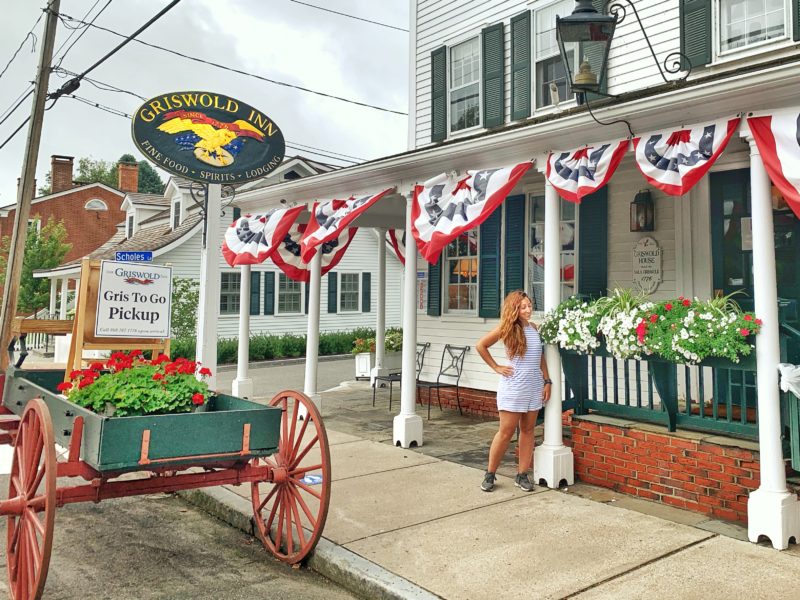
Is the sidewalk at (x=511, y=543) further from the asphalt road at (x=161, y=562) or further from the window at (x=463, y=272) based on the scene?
the window at (x=463, y=272)

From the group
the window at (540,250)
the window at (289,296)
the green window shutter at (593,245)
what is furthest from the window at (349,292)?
the green window shutter at (593,245)

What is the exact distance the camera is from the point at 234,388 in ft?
36.3

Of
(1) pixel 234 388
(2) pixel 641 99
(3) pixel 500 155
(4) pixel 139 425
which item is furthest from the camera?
(1) pixel 234 388

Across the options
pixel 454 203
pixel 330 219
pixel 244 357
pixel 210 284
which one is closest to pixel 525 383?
pixel 454 203

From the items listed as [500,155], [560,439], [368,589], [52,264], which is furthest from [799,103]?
[52,264]

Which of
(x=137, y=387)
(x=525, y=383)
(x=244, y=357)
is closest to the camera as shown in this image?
(x=137, y=387)

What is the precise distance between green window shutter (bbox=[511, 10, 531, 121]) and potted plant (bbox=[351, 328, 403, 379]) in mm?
5516

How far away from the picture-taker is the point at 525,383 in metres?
5.60

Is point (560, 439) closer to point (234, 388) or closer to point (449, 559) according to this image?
point (449, 559)

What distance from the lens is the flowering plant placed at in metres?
4.16

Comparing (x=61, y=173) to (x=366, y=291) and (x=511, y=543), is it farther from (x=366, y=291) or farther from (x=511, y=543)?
(x=511, y=543)

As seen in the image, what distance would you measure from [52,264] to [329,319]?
12.5 m

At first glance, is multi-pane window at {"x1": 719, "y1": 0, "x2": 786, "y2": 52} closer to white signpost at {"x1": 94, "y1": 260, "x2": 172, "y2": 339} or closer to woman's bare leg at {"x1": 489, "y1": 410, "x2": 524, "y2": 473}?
woman's bare leg at {"x1": 489, "y1": 410, "x2": 524, "y2": 473}

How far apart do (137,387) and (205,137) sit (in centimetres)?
412
